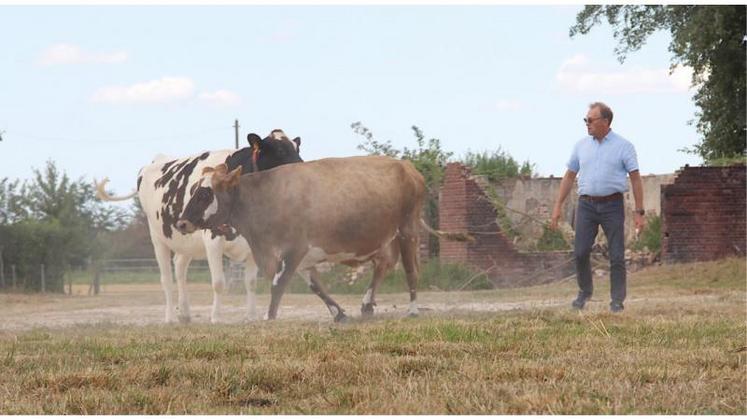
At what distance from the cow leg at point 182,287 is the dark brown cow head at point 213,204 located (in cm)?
233

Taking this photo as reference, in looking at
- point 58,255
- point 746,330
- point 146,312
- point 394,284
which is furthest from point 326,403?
point 58,255

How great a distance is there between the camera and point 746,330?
996cm

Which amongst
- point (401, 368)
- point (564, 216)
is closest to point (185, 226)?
point (401, 368)

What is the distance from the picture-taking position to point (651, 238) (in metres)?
30.6

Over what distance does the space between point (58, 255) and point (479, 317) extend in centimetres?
2936

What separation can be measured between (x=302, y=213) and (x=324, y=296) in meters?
0.92

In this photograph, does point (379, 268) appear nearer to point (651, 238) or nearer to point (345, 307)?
point (345, 307)

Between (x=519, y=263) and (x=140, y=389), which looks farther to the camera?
(x=519, y=263)

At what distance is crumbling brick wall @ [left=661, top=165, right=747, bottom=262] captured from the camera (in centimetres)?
2752

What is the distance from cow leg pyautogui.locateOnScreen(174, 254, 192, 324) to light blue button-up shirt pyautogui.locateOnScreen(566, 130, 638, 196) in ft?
18.0

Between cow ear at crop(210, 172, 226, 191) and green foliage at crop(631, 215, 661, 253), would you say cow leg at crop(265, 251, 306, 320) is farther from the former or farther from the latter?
green foliage at crop(631, 215, 661, 253)

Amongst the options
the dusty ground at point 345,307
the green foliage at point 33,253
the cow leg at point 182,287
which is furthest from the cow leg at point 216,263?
the green foliage at point 33,253

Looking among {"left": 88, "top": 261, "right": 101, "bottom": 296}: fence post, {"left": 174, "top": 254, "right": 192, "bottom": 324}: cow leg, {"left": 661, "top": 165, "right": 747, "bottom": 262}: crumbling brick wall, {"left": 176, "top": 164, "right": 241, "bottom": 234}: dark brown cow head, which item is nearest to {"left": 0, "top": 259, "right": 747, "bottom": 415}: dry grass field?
{"left": 176, "top": 164, "right": 241, "bottom": 234}: dark brown cow head

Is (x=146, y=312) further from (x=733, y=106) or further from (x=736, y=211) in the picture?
(x=733, y=106)
